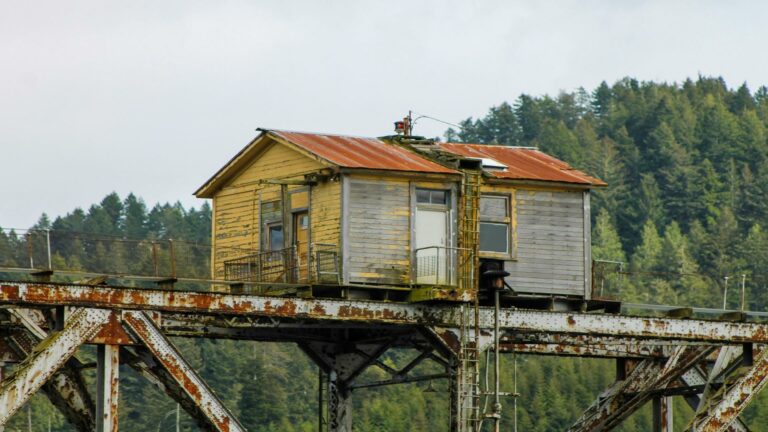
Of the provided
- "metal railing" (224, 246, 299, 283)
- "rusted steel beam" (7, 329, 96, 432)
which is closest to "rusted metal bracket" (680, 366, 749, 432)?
"metal railing" (224, 246, 299, 283)

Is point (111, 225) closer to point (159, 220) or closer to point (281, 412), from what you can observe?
point (159, 220)

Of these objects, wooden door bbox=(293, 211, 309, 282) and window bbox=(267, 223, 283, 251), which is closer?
wooden door bbox=(293, 211, 309, 282)

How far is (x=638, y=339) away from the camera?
4462cm

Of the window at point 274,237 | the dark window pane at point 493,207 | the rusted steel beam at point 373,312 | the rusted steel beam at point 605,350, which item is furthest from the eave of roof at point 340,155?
the rusted steel beam at point 605,350

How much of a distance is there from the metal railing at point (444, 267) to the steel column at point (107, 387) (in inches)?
319

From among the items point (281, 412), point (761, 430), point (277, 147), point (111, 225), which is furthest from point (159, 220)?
point (277, 147)

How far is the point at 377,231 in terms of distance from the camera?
42.4 m

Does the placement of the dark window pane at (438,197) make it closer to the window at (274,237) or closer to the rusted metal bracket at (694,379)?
the window at (274,237)

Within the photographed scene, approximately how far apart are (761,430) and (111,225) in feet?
242

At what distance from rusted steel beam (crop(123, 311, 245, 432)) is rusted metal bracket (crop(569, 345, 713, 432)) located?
516 inches

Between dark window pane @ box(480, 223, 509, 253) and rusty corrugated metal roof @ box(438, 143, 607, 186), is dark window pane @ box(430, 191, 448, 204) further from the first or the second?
rusty corrugated metal roof @ box(438, 143, 607, 186)

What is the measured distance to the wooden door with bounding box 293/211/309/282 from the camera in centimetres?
4303

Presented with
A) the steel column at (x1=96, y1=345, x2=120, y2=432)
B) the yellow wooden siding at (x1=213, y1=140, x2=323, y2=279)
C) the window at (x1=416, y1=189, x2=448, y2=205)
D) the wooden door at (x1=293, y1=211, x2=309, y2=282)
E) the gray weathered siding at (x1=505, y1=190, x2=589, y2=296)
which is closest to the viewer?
the steel column at (x1=96, y1=345, x2=120, y2=432)

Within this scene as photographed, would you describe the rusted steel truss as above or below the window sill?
below
